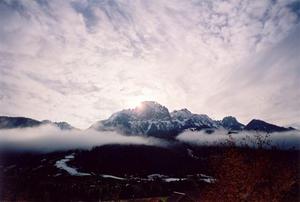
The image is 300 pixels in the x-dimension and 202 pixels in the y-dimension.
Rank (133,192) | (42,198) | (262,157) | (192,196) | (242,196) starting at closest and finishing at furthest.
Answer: (242,196)
(262,157)
(192,196)
(42,198)
(133,192)

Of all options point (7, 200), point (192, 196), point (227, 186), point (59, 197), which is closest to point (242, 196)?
point (227, 186)

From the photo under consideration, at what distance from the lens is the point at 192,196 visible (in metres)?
84.4

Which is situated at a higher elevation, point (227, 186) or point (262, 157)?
point (262, 157)

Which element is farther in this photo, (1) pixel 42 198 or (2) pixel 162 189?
(2) pixel 162 189

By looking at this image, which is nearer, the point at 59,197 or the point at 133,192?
the point at 59,197

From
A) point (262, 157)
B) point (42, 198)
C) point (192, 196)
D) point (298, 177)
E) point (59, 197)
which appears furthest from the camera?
point (59, 197)

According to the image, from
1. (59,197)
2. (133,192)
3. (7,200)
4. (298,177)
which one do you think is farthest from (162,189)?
(298,177)

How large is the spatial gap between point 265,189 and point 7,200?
94.3 m

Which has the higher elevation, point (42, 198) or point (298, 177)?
point (298, 177)

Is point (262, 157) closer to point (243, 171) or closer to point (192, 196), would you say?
point (243, 171)

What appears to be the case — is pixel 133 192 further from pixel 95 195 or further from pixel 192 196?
pixel 192 196

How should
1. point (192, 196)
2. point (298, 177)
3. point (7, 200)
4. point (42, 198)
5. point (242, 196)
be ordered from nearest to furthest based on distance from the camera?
1. point (242, 196)
2. point (298, 177)
3. point (192, 196)
4. point (7, 200)
5. point (42, 198)

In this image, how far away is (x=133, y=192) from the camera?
17900cm

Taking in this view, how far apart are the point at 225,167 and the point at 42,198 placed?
12135 cm
